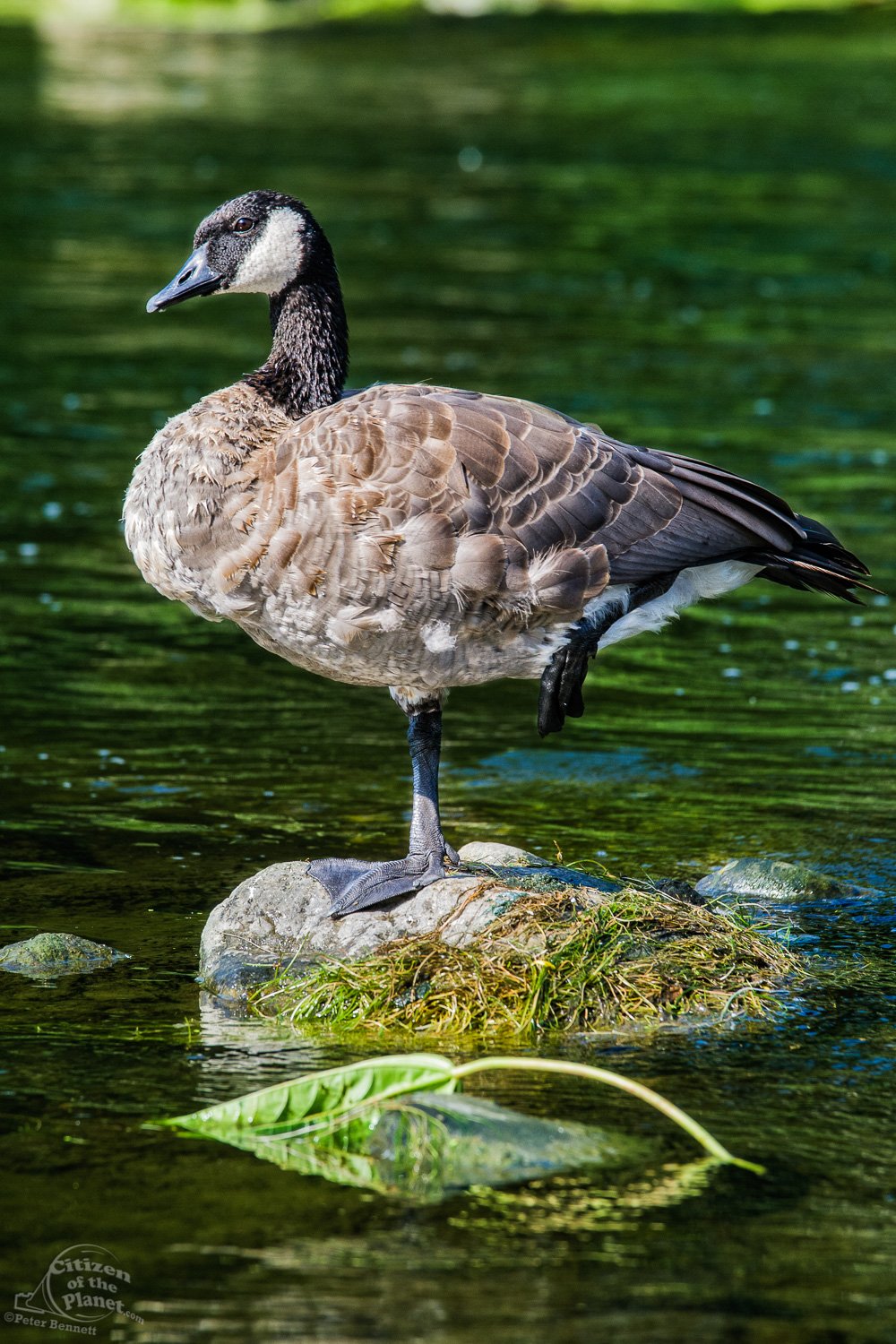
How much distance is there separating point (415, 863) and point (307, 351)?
2.20m

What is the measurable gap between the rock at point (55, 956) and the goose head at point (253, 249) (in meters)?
2.64

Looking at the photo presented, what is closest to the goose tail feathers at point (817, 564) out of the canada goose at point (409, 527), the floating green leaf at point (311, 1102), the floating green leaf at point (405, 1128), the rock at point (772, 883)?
the canada goose at point (409, 527)

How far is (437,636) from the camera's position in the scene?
24.5ft

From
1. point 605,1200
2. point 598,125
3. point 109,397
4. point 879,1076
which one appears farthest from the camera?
point 598,125

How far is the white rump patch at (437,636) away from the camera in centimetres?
743

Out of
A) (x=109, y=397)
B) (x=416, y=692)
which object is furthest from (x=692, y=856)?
(x=109, y=397)

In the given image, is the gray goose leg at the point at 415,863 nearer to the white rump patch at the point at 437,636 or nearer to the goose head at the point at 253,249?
the white rump patch at the point at 437,636

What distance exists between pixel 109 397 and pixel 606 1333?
46.5ft

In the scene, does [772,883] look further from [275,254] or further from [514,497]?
[275,254]

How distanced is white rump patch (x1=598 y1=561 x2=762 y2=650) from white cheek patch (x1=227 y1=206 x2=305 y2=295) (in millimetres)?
2047

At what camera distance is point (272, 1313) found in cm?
512

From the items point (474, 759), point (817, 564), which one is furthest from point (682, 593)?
point (474, 759)

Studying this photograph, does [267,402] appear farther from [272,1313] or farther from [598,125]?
[598,125]

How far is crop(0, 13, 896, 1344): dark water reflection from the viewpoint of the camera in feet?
17.8
